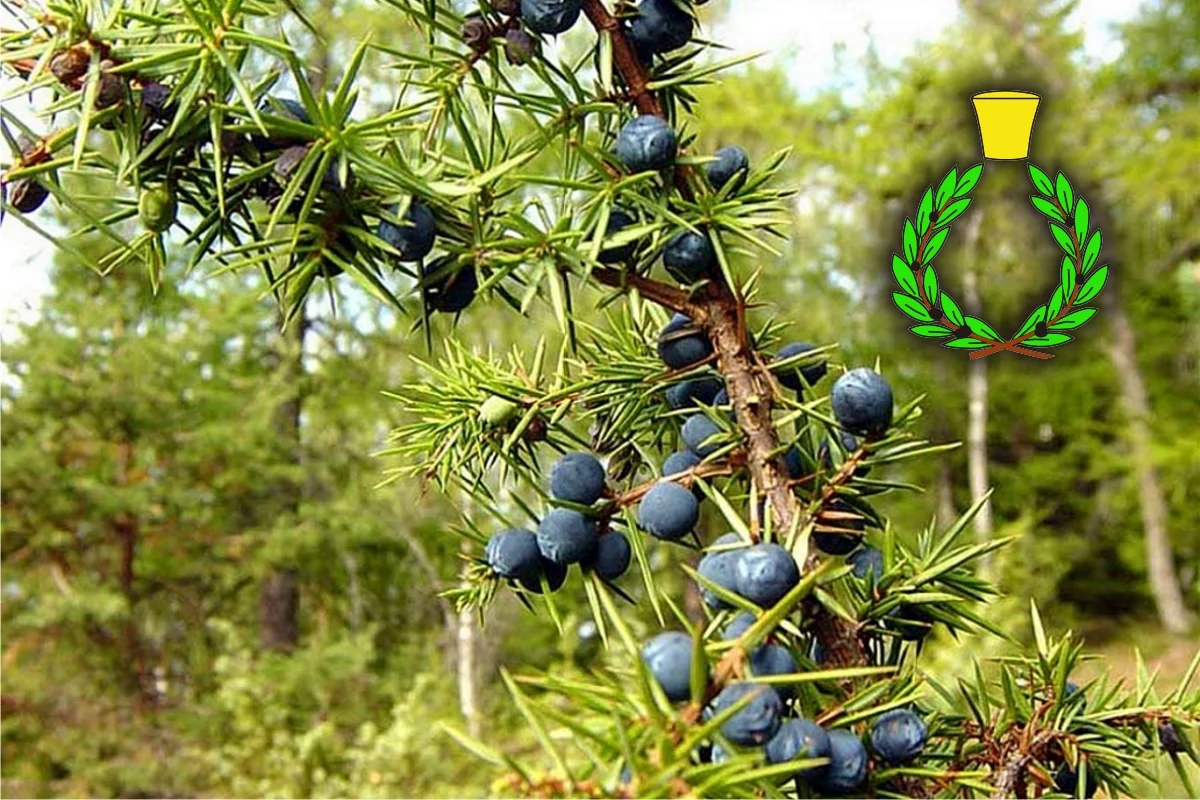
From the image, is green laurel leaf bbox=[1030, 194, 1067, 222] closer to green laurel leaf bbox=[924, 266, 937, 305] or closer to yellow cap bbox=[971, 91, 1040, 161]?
yellow cap bbox=[971, 91, 1040, 161]

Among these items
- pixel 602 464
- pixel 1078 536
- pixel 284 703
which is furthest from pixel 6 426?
pixel 1078 536

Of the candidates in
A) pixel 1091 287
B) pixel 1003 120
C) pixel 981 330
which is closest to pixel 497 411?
pixel 1091 287

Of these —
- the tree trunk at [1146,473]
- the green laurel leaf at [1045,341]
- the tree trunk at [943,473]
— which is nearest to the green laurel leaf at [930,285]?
the green laurel leaf at [1045,341]

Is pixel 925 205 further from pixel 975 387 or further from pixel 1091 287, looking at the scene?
pixel 975 387

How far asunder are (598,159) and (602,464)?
0.47ft

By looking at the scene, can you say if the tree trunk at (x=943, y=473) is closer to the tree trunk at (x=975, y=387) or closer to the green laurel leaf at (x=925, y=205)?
the tree trunk at (x=975, y=387)

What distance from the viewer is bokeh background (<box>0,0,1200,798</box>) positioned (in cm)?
422

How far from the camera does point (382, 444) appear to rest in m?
4.30

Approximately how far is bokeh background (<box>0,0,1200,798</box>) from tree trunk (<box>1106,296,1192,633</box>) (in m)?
0.03

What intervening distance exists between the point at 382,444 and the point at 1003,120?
2.87 m

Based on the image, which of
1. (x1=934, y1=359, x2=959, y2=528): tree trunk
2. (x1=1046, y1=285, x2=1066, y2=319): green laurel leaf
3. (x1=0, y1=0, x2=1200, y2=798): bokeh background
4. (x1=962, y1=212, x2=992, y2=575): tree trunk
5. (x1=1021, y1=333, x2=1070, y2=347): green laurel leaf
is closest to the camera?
(x1=1021, y1=333, x2=1070, y2=347): green laurel leaf

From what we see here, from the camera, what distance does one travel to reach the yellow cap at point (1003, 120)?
2.03 m

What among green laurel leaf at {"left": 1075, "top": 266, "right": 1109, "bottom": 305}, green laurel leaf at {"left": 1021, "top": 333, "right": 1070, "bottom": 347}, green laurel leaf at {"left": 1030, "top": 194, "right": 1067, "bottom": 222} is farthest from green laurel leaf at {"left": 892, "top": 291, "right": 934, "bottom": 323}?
green laurel leaf at {"left": 1030, "top": 194, "right": 1067, "bottom": 222}

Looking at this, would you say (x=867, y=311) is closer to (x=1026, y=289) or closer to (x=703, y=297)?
(x=1026, y=289)
